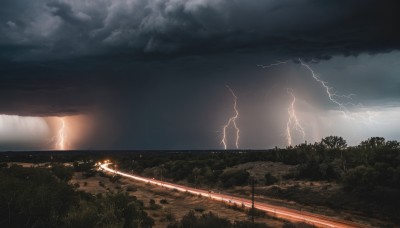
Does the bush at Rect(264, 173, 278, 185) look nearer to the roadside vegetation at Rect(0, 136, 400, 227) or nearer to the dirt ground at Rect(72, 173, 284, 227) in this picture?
the roadside vegetation at Rect(0, 136, 400, 227)

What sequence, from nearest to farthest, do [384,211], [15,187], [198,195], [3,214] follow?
[3,214], [15,187], [384,211], [198,195]

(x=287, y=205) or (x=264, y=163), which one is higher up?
(x=264, y=163)

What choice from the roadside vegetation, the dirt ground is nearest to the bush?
the roadside vegetation

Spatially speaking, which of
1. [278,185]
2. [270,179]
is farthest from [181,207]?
[270,179]

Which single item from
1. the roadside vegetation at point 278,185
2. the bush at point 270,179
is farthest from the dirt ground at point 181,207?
the bush at point 270,179

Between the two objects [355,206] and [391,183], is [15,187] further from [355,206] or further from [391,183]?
[391,183]

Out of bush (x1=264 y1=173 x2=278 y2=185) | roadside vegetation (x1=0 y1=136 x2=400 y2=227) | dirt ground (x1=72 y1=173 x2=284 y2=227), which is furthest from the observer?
bush (x1=264 y1=173 x2=278 y2=185)

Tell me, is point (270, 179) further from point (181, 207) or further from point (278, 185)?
point (181, 207)

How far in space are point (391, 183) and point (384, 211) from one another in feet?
21.6

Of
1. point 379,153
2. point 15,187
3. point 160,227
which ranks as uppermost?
point 379,153

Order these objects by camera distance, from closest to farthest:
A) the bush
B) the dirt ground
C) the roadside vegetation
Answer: the roadside vegetation, the dirt ground, the bush

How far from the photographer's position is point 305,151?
252ft

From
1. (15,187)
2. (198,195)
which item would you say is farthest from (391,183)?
(15,187)

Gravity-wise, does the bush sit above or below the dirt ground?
above
